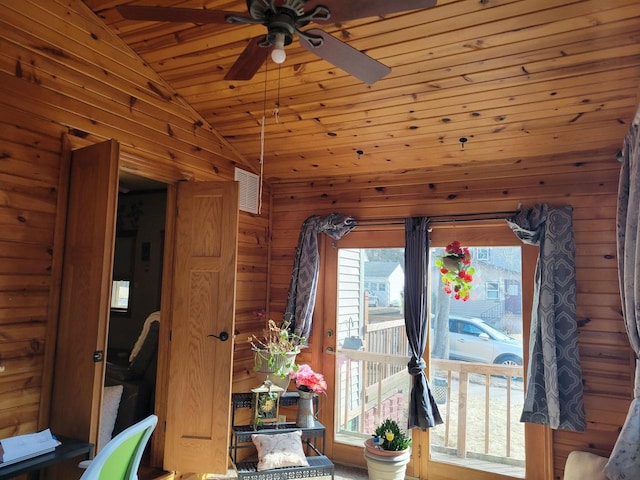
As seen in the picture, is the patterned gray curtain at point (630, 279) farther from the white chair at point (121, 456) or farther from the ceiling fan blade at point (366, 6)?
the white chair at point (121, 456)

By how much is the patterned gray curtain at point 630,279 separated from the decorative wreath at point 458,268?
0.96 m

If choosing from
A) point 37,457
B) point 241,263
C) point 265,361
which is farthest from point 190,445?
point 241,263

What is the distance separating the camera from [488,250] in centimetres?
362

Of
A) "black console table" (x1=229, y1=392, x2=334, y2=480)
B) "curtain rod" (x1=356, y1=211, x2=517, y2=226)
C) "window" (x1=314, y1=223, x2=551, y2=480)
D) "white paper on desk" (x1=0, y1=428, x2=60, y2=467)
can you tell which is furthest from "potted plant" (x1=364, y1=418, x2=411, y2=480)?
"white paper on desk" (x1=0, y1=428, x2=60, y2=467)

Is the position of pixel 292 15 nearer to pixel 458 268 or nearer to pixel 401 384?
pixel 458 268

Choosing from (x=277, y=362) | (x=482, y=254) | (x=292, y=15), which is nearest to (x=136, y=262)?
(x=277, y=362)

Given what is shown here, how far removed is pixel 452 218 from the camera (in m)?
Result: 3.68

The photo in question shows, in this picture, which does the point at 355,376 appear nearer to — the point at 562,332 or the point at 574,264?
the point at 562,332

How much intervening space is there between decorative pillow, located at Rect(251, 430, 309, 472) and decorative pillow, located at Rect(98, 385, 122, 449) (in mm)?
983

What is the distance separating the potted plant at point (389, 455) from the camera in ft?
10.6

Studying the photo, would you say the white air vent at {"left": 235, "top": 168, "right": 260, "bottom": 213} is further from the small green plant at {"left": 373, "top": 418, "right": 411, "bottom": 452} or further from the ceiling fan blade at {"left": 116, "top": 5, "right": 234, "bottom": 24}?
the ceiling fan blade at {"left": 116, "top": 5, "right": 234, "bottom": 24}

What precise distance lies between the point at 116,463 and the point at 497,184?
3.10 m

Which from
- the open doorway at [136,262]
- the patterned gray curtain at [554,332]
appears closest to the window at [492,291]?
the patterned gray curtain at [554,332]

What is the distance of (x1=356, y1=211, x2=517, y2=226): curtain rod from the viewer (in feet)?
11.5
